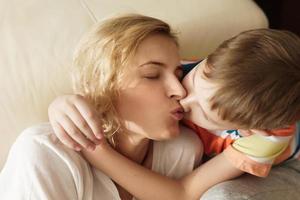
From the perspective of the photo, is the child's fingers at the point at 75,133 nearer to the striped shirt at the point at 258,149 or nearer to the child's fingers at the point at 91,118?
the child's fingers at the point at 91,118

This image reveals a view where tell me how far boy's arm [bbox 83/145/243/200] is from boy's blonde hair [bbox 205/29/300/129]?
181 millimetres

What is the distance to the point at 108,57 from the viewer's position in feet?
3.20

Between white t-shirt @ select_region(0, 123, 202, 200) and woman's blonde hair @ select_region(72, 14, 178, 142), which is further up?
woman's blonde hair @ select_region(72, 14, 178, 142)

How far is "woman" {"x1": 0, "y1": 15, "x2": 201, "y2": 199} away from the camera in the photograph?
3.18 ft

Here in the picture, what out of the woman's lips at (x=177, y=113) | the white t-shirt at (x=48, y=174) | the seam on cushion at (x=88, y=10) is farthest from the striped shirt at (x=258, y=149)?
the seam on cushion at (x=88, y=10)

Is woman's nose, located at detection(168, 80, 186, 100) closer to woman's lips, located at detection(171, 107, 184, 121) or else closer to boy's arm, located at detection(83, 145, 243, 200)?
woman's lips, located at detection(171, 107, 184, 121)

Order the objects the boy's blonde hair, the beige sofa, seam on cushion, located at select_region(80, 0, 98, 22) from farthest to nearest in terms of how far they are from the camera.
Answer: seam on cushion, located at select_region(80, 0, 98, 22), the beige sofa, the boy's blonde hair

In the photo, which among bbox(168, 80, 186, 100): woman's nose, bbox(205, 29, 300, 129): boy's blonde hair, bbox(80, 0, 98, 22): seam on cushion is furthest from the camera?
bbox(80, 0, 98, 22): seam on cushion

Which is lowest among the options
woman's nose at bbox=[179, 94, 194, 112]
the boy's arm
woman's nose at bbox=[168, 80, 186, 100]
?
the boy's arm

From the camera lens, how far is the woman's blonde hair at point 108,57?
97 cm

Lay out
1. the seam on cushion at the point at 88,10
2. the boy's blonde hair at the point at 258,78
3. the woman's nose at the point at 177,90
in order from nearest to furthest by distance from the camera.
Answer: the boy's blonde hair at the point at 258,78 → the woman's nose at the point at 177,90 → the seam on cushion at the point at 88,10

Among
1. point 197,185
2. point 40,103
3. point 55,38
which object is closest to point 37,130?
point 40,103

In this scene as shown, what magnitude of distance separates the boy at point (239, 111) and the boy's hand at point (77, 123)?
16 millimetres

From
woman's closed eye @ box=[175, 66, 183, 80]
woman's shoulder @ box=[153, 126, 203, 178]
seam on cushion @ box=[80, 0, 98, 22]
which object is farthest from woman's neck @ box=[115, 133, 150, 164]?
seam on cushion @ box=[80, 0, 98, 22]
